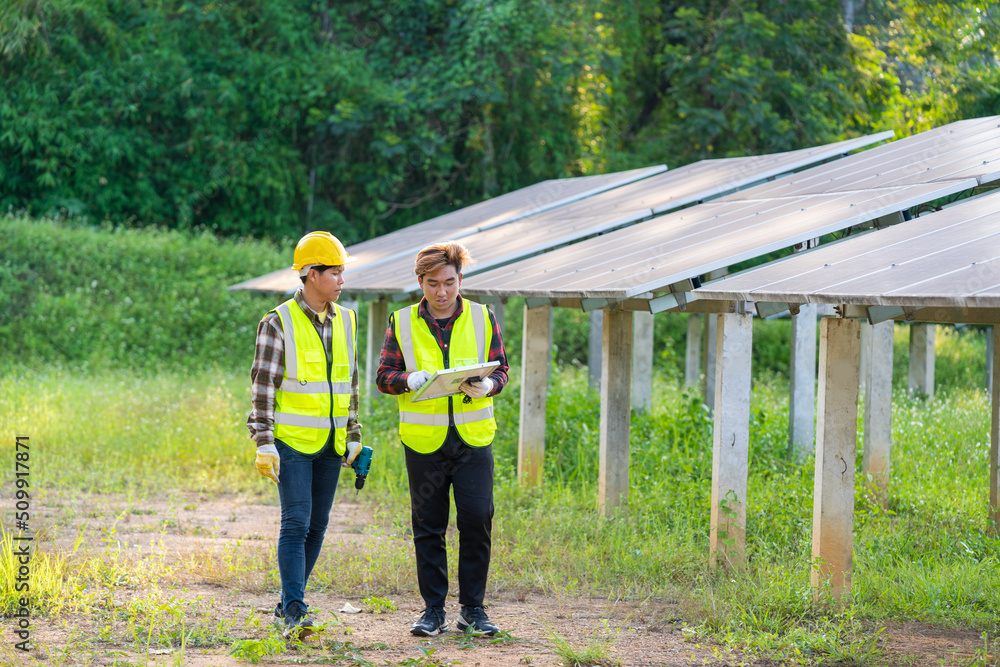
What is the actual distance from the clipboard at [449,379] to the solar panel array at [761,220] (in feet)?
4.58

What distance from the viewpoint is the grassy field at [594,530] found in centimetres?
512

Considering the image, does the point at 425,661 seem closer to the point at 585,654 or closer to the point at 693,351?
the point at 585,654

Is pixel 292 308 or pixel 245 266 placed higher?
pixel 245 266

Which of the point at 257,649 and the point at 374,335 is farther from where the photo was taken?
the point at 374,335

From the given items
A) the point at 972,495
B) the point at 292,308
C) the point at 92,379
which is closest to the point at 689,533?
the point at 972,495

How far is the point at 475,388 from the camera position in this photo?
451 cm

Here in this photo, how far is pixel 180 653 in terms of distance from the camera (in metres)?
4.24

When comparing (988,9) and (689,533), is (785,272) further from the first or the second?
(988,9)

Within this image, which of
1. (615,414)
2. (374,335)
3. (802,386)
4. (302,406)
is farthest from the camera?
(374,335)

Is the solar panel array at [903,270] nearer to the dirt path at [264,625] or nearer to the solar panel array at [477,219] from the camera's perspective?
the dirt path at [264,625]

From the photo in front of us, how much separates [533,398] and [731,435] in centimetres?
243

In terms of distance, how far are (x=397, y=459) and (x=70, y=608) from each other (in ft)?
13.7

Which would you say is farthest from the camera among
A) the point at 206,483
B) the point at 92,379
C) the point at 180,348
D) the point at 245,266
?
the point at 245,266

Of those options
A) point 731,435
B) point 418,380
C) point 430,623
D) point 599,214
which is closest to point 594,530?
point 731,435
